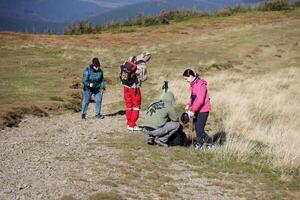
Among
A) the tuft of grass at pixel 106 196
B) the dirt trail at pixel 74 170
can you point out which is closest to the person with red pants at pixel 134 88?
the dirt trail at pixel 74 170

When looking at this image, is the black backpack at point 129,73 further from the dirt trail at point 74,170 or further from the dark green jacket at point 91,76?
the dark green jacket at point 91,76

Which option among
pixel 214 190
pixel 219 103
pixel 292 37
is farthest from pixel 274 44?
pixel 214 190

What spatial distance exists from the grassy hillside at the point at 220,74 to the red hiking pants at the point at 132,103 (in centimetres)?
188

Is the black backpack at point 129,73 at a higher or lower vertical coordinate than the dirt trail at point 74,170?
higher

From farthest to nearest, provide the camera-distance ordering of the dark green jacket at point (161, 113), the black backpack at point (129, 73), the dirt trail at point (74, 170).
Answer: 1. the black backpack at point (129, 73)
2. the dark green jacket at point (161, 113)
3. the dirt trail at point (74, 170)

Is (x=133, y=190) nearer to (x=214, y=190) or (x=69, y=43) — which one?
(x=214, y=190)

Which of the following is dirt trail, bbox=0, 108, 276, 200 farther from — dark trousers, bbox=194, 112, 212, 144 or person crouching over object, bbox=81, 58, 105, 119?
person crouching over object, bbox=81, 58, 105, 119

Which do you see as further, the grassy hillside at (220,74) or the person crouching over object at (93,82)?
the person crouching over object at (93,82)

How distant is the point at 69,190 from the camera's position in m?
9.41

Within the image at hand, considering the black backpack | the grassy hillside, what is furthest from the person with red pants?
the grassy hillside

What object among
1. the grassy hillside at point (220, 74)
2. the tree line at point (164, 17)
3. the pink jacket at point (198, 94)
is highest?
the tree line at point (164, 17)

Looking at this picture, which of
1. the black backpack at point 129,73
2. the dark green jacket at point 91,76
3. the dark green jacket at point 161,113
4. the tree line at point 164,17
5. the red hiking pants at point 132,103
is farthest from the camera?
the tree line at point 164,17

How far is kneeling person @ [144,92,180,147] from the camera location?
13312 mm

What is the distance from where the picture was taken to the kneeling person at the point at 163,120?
1331 centimetres
